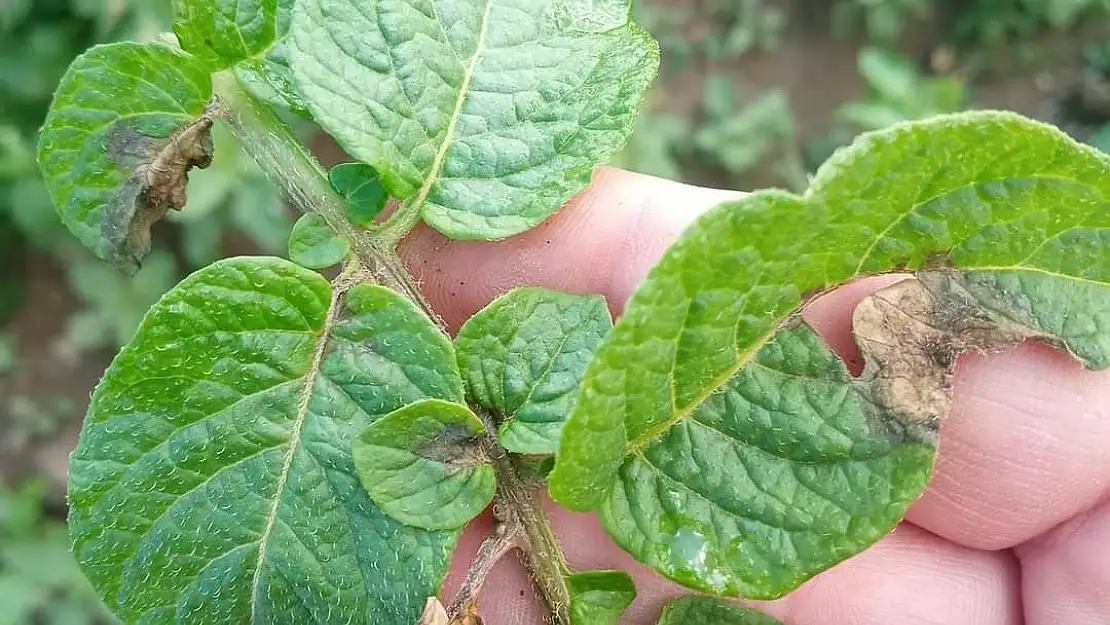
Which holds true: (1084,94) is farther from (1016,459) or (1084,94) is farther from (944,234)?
(944,234)

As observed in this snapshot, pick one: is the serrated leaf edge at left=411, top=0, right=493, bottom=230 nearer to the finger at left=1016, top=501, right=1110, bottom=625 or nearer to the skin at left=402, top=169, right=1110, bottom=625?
the skin at left=402, top=169, right=1110, bottom=625

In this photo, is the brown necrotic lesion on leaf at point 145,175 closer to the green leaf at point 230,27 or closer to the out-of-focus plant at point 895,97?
the green leaf at point 230,27

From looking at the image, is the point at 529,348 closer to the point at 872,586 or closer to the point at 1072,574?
the point at 872,586

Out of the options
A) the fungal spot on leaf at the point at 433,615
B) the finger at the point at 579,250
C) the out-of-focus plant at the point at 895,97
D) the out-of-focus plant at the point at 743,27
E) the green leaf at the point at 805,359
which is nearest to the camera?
the green leaf at the point at 805,359

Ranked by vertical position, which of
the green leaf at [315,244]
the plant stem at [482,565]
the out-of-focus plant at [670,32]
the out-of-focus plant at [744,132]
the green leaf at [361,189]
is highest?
the green leaf at [361,189]

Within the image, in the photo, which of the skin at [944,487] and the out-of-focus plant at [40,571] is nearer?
the skin at [944,487]

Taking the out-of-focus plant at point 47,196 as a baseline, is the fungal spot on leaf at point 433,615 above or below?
above

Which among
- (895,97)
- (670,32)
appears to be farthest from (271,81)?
(670,32)

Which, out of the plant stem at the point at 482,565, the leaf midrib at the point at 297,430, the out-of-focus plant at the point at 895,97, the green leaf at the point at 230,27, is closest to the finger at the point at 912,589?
the plant stem at the point at 482,565
